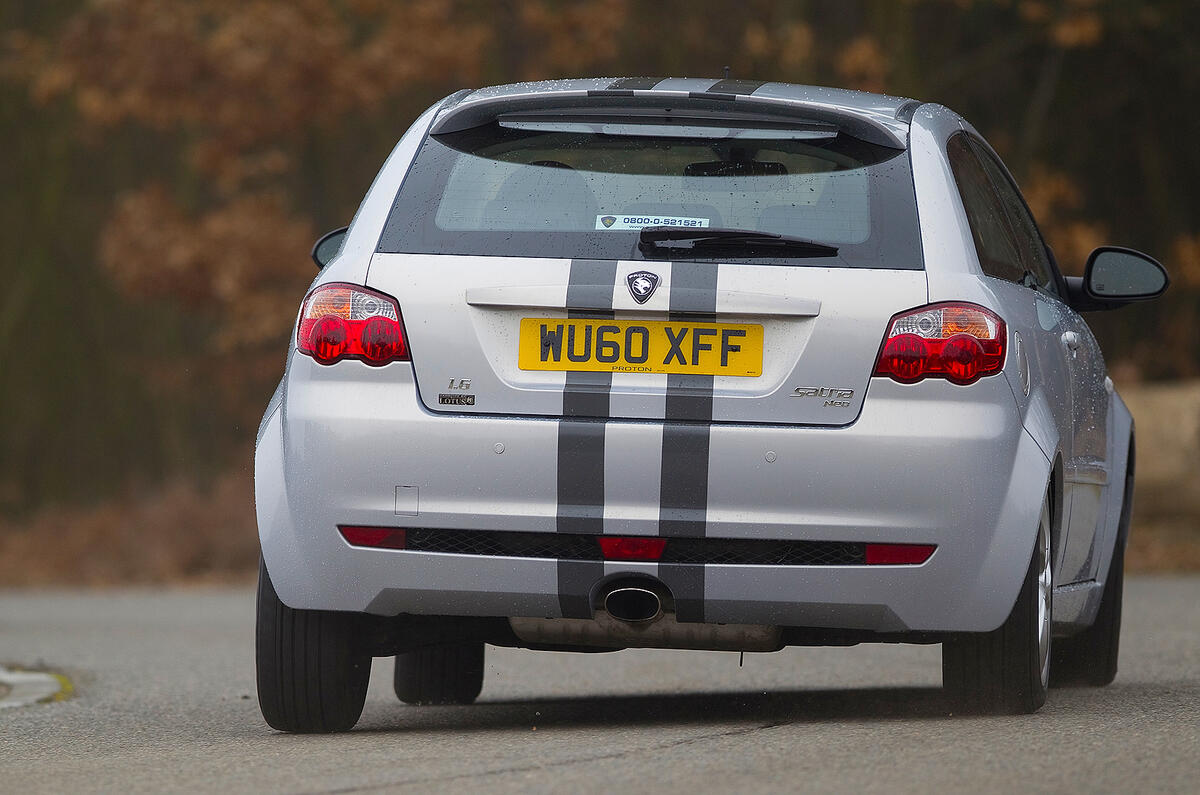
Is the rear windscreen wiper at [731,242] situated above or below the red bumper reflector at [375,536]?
above

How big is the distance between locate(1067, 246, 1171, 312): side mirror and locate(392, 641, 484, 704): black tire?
2364mm

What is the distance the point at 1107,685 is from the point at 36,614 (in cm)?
939

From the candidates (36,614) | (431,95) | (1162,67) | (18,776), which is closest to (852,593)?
(18,776)

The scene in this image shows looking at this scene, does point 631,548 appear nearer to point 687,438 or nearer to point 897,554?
point 687,438

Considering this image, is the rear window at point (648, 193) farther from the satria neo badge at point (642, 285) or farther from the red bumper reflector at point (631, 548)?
the red bumper reflector at point (631, 548)

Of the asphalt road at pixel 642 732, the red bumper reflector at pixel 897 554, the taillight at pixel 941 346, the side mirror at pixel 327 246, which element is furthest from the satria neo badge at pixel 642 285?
the side mirror at pixel 327 246

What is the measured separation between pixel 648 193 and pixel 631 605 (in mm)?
1075

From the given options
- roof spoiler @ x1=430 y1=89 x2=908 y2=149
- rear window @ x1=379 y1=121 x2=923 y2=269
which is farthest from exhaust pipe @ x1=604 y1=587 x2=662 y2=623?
roof spoiler @ x1=430 y1=89 x2=908 y2=149

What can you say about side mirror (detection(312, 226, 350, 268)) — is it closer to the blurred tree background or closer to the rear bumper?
the rear bumper

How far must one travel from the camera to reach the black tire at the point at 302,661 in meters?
5.92

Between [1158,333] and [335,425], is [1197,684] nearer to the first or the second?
[335,425]

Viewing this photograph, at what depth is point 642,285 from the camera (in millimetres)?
5473

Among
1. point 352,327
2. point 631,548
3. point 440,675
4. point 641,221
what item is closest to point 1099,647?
point 440,675

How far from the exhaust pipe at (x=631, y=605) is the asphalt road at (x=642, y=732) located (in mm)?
328
